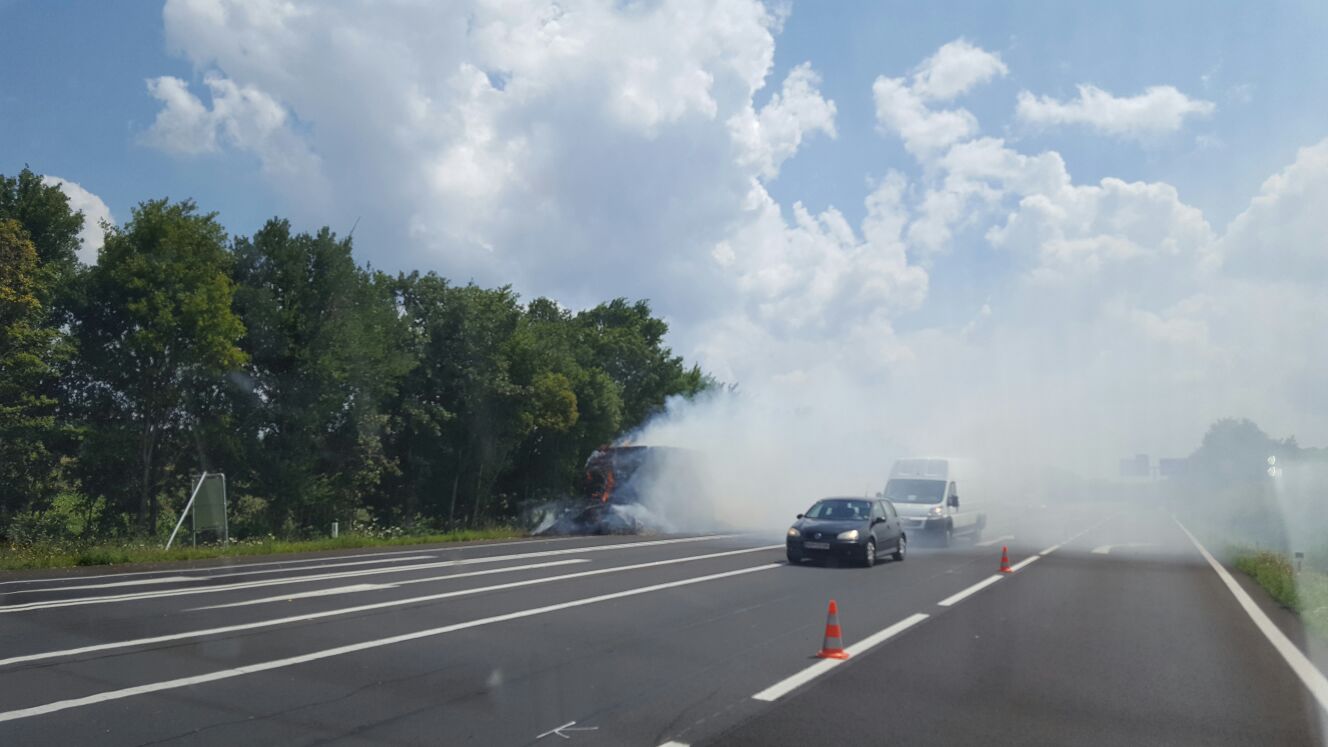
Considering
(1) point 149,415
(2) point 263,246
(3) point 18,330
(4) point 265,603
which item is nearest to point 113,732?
(4) point 265,603

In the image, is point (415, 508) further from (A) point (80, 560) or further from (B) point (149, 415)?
(A) point (80, 560)

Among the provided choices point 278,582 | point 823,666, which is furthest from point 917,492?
point 823,666

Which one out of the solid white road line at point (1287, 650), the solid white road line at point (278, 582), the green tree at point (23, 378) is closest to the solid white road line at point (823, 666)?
the solid white road line at point (1287, 650)

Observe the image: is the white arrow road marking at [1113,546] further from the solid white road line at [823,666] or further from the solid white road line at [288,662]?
the solid white road line at [288,662]

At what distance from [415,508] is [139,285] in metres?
14.3

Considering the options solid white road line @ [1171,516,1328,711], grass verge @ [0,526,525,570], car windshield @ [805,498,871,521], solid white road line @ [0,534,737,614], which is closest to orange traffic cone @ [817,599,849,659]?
solid white road line @ [1171,516,1328,711]

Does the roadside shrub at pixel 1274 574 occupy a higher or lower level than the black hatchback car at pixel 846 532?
lower

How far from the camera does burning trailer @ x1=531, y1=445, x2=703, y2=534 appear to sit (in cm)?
3347

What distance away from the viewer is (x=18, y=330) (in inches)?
945

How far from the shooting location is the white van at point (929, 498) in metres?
26.2

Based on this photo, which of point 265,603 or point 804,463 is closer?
point 265,603

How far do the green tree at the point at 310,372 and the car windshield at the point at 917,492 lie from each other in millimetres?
16987

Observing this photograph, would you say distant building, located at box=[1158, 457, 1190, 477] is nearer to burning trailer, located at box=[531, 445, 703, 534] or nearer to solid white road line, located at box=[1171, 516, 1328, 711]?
burning trailer, located at box=[531, 445, 703, 534]

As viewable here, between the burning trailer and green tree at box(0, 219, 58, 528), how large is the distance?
15.4 meters
